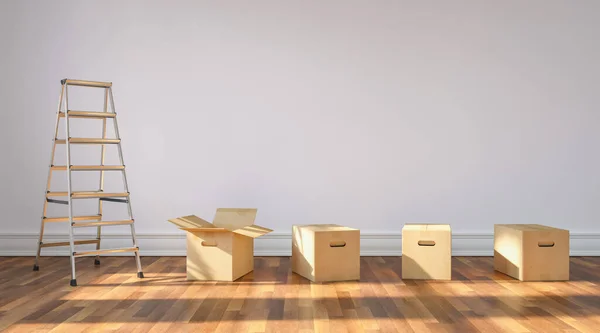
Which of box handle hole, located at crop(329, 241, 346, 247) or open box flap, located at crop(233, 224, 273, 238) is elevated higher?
open box flap, located at crop(233, 224, 273, 238)

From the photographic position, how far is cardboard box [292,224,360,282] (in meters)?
3.70

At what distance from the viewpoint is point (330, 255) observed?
373 centimetres

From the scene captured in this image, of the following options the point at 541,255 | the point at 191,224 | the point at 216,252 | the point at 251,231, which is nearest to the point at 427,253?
the point at 541,255

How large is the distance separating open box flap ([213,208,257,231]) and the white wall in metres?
0.48

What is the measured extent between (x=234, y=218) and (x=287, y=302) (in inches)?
48.8

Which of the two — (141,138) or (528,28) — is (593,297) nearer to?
(528,28)

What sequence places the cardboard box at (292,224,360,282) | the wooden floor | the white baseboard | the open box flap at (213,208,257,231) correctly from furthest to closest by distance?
the white baseboard, the open box flap at (213,208,257,231), the cardboard box at (292,224,360,282), the wooden floor

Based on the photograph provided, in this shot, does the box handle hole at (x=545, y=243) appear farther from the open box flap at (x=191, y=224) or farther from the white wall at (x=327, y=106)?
the open box flap at (x=191, y=224)

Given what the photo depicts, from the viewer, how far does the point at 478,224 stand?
476 centimetres

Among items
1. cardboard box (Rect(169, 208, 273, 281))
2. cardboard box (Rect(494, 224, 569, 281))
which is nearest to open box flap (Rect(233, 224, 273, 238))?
cardboard box (Rect(169, 208, 273, 281))

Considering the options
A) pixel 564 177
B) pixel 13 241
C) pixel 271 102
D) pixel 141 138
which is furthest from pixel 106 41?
Answer: pixel 564 177

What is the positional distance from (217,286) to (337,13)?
235cm

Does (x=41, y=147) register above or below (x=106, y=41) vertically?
below

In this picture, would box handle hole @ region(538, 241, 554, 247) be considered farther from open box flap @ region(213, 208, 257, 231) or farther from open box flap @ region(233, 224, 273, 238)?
open box flap @ region(213, 208, 257, 231)
